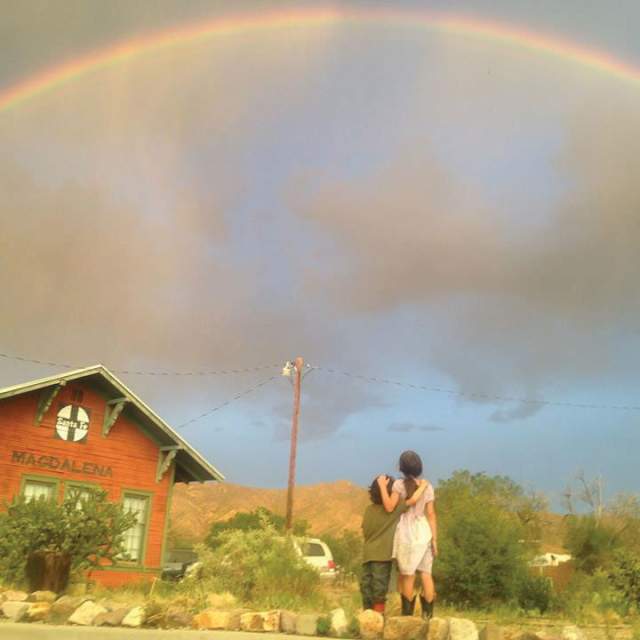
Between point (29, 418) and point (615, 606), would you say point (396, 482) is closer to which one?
point (615, 606)

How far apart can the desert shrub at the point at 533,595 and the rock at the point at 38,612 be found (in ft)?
29.9

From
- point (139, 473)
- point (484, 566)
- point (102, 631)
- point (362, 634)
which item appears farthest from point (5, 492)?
point (362, 634)

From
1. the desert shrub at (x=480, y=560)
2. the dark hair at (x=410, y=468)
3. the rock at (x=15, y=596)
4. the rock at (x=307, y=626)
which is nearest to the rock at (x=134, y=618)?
the rock at (x=307, y=626)

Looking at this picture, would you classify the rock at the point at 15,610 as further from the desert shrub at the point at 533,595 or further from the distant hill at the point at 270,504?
the distant hill at the point at 270,504

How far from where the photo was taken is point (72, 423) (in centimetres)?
1958

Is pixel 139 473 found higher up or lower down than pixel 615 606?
higher up

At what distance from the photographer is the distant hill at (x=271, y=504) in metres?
77.7

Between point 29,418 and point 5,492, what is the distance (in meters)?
1.84

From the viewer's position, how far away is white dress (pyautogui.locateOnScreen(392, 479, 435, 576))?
6344mm

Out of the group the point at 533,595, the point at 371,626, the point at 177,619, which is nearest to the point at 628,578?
the point at 533,595

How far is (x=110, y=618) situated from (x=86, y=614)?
313mm

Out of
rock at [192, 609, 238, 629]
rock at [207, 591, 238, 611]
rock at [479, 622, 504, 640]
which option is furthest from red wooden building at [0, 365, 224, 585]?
rock at [479, 622, 504, 640]

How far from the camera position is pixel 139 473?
20.8 meters

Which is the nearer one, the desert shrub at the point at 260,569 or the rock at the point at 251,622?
the rock at the point at 251,622
